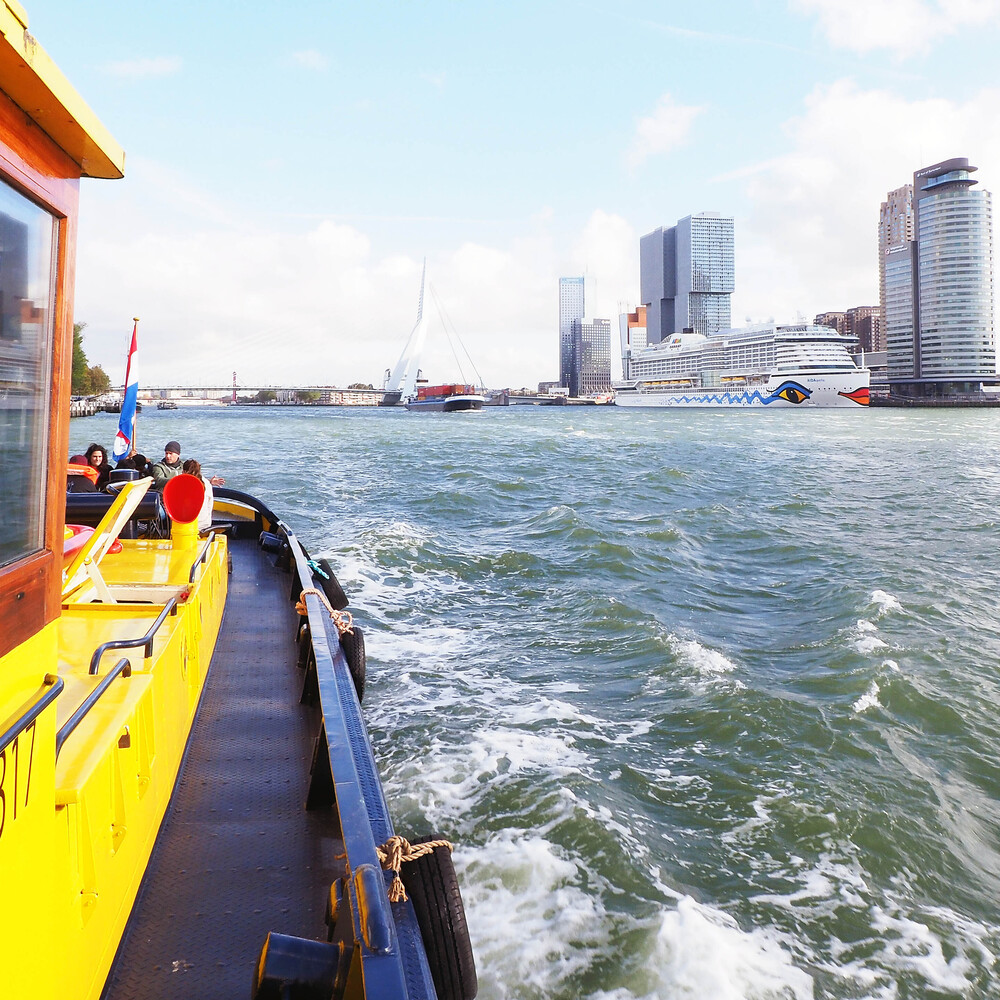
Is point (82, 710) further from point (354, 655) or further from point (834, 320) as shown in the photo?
point (834, 320)

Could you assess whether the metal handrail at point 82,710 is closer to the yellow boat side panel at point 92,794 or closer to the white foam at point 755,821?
the yellow boat side panel at point 92,794

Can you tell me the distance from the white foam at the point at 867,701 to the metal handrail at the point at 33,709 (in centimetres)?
648

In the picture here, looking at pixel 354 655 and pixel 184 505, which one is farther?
pixel 354 655

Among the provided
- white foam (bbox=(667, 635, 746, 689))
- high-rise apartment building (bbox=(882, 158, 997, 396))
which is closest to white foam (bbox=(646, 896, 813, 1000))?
white foam (bbox=(667, 635, 746, 689))

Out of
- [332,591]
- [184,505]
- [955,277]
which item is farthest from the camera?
[955,277]

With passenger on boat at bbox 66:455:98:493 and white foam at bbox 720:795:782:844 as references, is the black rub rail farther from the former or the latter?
passenger on boat at bbox 66:455:98:493

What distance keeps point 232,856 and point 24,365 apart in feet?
7.68

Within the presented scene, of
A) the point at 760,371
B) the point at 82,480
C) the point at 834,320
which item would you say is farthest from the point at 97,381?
the point at 834,320

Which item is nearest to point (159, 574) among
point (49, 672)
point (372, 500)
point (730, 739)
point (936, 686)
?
point (49, 672)

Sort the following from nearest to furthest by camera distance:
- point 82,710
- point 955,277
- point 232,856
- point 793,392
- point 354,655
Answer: point 82,710, point 232,856, point 354,655, point 793,392, point 955,277

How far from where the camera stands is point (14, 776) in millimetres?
1585

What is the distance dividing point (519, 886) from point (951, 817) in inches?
120

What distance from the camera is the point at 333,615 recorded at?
523cm

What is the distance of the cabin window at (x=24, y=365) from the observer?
1.53 meters
